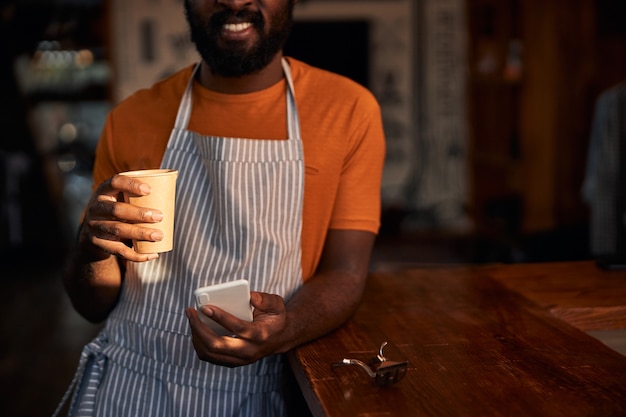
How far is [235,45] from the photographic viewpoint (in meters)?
1.82

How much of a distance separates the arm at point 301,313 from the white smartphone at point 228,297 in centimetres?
2

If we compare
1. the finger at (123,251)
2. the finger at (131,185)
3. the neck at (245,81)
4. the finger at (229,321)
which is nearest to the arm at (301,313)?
the finger at (229,321)

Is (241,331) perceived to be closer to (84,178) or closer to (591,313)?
(591,313)

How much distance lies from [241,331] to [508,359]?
47cm

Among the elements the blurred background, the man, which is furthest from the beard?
the blurred background

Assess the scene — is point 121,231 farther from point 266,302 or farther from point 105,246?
point 266,302

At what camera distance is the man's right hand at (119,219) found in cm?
139

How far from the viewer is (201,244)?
1.75 m

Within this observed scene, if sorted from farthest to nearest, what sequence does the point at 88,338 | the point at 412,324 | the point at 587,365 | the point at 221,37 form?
the point at 88,338 < the point at 221,37 < the point at 412,324 < the point at 587,365

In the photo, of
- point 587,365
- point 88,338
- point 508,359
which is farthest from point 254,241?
point 88,338

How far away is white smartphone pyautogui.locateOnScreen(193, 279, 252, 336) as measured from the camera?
1366 mm

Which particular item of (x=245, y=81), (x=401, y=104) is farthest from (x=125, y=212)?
(x=401, y=104)

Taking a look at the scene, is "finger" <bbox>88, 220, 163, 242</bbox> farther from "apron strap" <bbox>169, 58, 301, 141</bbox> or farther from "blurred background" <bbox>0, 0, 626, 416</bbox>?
"blurred background" <bbox>0, 0, 626, 416</bbox>

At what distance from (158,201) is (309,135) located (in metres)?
0.56
